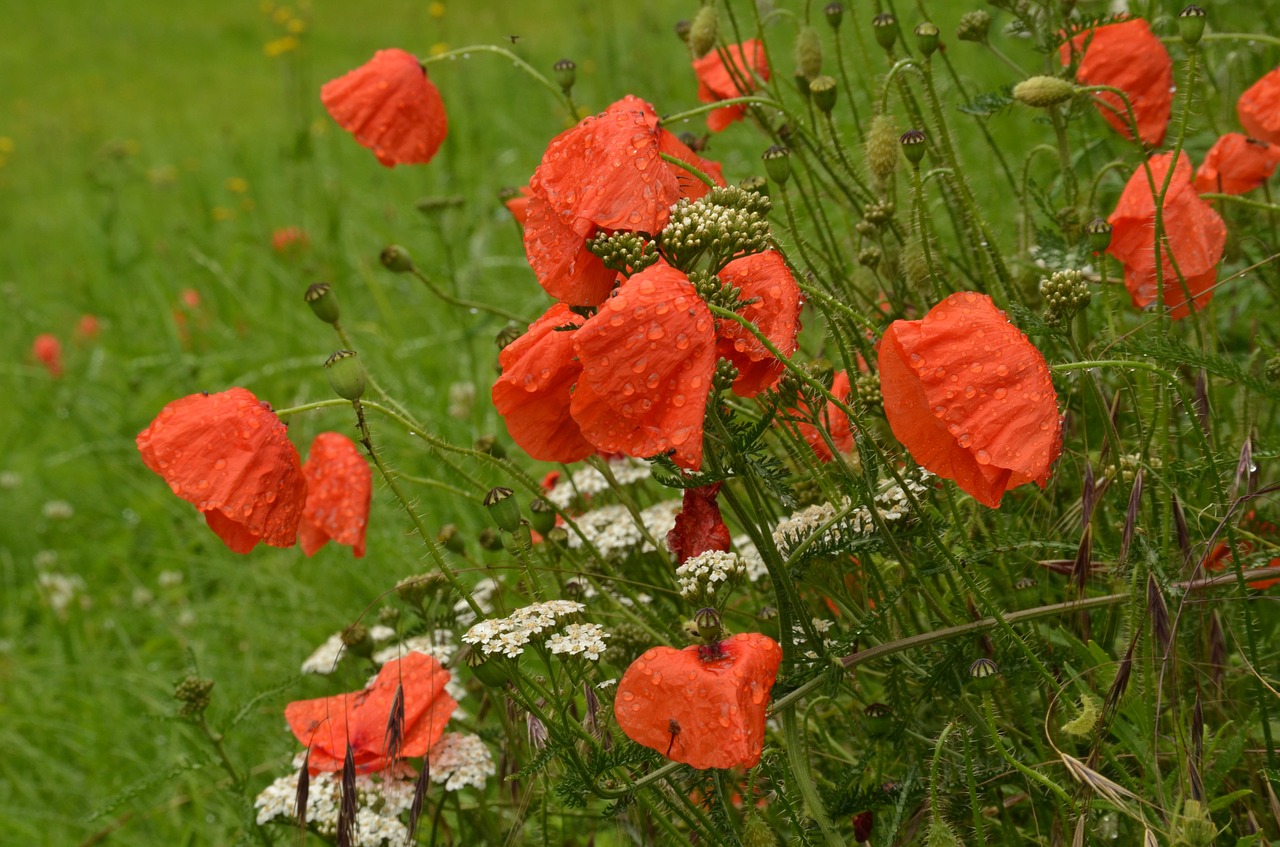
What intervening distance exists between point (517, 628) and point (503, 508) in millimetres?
170

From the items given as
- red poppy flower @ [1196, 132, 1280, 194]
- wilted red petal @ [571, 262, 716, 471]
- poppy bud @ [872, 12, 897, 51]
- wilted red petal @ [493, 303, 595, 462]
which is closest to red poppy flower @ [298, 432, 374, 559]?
wilted red petal @ [493, 303, 595, 462]

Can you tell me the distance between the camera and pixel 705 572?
1364 mm

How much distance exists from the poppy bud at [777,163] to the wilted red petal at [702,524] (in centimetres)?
47

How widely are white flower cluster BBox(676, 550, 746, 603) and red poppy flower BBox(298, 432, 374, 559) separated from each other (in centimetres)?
73

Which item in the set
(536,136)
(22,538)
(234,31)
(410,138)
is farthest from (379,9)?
(410,138)

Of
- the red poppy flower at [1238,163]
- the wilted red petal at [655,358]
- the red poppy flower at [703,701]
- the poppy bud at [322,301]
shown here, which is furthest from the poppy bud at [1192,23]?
the poppy bud at [322,301]

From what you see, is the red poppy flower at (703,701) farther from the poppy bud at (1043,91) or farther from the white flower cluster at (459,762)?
the poppy bud at (1043,91)

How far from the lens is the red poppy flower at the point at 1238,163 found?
78.0 inches

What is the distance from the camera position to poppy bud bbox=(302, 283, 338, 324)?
1736 millimetres

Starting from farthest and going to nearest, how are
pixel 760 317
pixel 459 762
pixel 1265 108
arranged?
pixel 1265 108
pixel 459 762
pixel 760 317

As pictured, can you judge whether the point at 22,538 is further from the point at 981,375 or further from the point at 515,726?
the point at 981,375

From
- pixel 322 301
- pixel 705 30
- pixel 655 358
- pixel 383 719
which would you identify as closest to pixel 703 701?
pixel 655 358

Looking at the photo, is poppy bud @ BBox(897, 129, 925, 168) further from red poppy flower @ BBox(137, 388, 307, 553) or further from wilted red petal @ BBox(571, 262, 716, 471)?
red poppy flower @ BBox(137, 388, 307, 553)

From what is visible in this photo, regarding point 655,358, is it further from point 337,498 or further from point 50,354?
point 50,354
